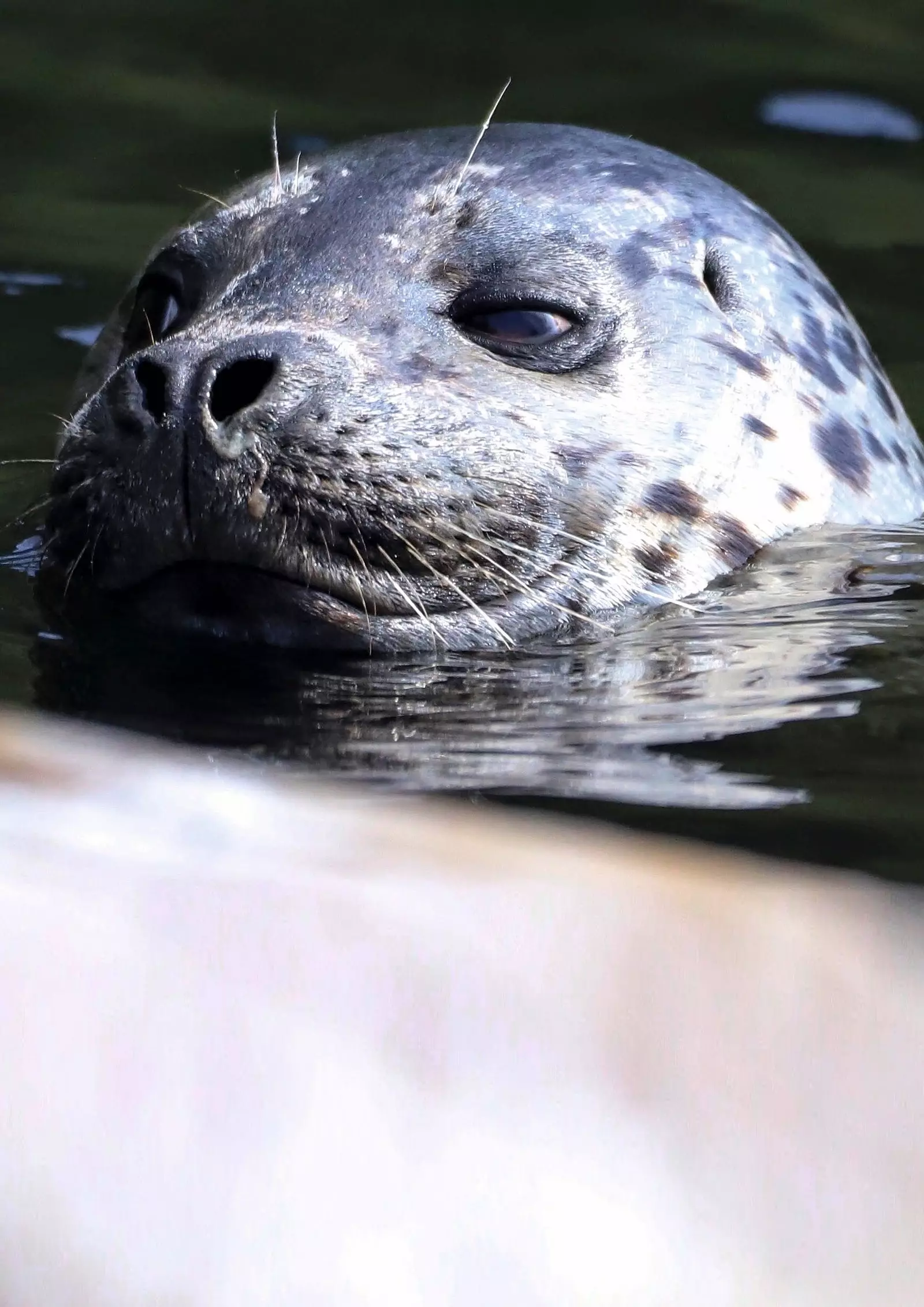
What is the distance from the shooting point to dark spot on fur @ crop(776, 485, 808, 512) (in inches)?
147

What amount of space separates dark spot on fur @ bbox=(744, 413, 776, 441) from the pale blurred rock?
8.66 feet

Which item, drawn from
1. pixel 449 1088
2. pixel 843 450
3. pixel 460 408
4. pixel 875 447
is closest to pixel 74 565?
pixel 460 408

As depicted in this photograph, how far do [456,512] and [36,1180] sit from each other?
2.20m

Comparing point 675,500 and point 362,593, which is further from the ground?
point 675,500

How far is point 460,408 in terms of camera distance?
3277 millimetres

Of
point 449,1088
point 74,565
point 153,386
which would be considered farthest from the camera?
point 74,565

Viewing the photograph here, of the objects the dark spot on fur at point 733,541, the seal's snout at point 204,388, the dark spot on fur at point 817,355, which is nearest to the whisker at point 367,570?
the seal's snout at point 204,388


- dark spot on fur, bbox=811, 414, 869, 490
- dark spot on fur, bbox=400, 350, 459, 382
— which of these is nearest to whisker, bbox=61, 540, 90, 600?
dark spot on fur, bbox=400, 350, 459, 382

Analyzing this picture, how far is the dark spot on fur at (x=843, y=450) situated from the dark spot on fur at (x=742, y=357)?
168 mm

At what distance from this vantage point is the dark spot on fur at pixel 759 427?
12.1 feet

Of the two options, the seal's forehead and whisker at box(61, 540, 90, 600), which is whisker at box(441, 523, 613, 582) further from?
the seal's forehead

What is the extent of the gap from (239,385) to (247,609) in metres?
0.34

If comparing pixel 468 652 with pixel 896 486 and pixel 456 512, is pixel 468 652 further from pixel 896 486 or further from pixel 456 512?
pixel 896 486

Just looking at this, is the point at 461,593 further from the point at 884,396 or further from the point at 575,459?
the point at 884,396
